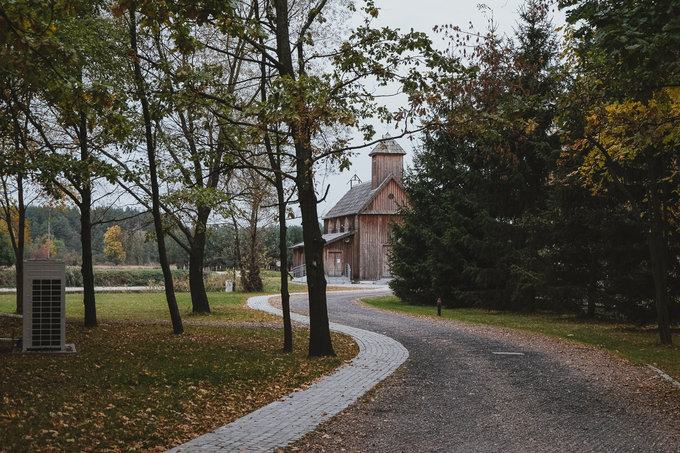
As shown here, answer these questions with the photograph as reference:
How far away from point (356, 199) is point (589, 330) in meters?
34.8

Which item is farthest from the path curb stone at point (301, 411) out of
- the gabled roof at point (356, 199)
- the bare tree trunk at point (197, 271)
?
the gabled roof at point (356, 199)

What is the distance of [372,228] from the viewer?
47906 mm

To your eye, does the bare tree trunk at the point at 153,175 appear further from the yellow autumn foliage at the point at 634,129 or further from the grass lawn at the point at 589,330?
the grass lawn at the point at 589,330

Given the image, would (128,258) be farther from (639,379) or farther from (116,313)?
(639,379)

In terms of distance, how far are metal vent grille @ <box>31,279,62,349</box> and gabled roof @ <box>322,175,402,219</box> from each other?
36684 millimetres

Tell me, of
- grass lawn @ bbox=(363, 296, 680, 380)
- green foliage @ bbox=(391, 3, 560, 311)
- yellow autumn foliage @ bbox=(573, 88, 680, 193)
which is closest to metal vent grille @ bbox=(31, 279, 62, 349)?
yellow autumn foliage @ bbox=(573, 88, 680, 193)

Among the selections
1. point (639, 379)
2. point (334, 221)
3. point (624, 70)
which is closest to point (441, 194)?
point (639, 379)

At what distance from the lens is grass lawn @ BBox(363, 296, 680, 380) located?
12609 mm

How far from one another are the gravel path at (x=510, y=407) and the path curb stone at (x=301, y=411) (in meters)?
0.23

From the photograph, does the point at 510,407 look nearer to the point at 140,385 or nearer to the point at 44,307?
the point at 140,385

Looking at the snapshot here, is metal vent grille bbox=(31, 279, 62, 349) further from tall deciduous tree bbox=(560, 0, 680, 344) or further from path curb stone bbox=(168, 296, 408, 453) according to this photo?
tall deciduous tree bbox=(560, 0, 680, 344)

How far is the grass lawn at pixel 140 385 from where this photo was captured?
20.2ft

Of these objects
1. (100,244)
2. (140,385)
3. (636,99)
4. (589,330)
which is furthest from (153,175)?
(100,244)

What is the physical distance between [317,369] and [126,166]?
26.1 ft
